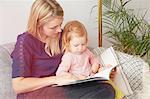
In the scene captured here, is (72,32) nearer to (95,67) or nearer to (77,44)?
(77,44)

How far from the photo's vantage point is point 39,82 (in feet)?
5.21

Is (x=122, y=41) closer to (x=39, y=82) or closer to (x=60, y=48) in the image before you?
(x=60, y=48)

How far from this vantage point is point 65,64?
1.71m

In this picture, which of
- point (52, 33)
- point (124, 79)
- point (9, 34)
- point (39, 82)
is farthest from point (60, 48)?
point (9, 34)

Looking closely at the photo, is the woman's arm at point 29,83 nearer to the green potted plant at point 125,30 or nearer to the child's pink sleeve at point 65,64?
the child's pink sleeve at point 65,64

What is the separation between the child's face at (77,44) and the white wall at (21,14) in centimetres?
68

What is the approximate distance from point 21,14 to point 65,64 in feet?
2.31

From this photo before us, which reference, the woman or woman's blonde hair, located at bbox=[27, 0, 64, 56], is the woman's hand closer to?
the woman

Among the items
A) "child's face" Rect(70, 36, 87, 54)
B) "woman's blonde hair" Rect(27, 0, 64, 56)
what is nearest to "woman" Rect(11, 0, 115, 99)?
"woman's blonde hair" Rect(27, 0, 64, 56)

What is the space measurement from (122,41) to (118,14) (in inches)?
7.9

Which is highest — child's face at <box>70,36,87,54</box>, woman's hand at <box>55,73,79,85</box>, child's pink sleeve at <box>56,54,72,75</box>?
Result: child's face at <box>70,36,87,54</box>

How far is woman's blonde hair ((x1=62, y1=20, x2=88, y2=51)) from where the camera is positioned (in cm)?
166

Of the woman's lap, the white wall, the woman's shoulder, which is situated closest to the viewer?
the woman's lap

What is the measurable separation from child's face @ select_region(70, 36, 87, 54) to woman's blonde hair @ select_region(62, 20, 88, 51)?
0.02 meters
